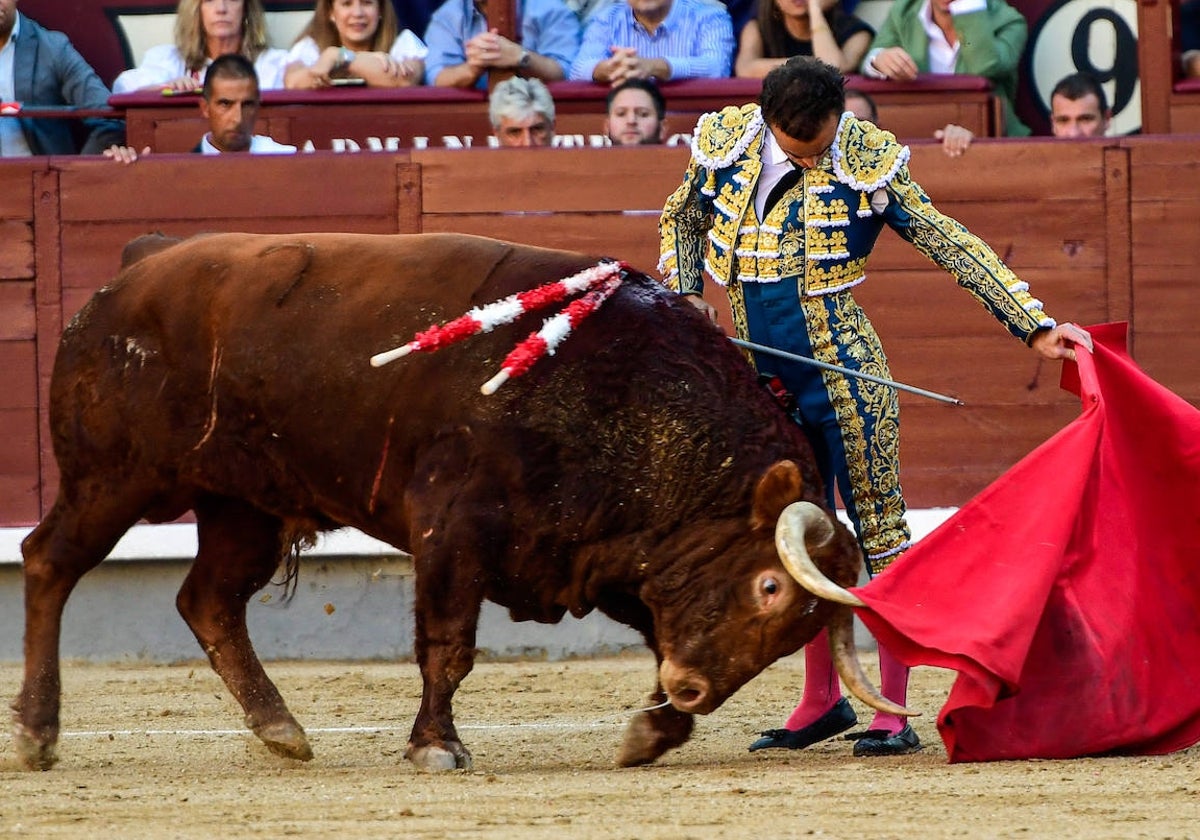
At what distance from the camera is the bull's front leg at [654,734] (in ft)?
14.7

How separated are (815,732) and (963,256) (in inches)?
45.4

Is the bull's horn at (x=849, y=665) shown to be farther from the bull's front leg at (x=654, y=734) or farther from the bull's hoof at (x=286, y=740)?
the bull's hoof at (x=286, y=740)

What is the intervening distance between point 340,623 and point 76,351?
8.14 feet

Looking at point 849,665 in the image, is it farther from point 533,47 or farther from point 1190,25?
point 1190,25

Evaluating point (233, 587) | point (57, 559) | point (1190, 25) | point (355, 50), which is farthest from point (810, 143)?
point (1190, 25)

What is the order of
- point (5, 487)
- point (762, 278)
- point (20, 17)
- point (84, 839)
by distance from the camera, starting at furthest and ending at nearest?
point (20, 17) < point (5, 487) < point (762, 278) < point (84, 839)

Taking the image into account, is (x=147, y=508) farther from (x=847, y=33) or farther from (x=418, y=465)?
(x=847, y=33)

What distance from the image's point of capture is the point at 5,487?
23.4 feet

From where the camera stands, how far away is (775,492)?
4.33 meters

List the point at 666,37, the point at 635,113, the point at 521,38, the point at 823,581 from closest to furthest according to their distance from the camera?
the point at 823,581
the point at 635,113
the point at 666,37
the point at 521,38

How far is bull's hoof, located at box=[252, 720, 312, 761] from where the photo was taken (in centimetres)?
474

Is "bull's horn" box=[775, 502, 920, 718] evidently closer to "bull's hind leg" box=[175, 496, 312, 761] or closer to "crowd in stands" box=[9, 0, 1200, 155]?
"bull's hind leg" box=[175, 496, 312, 761]

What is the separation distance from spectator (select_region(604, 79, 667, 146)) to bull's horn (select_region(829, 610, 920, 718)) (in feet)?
9.72

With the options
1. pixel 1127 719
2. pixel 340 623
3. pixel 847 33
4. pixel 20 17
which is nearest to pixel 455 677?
pixel 1127 719
